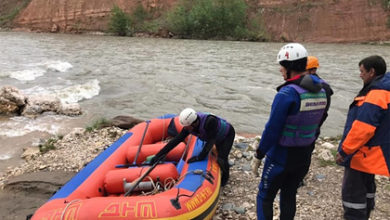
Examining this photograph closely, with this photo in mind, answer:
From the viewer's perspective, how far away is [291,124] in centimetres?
271

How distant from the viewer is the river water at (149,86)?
866 cm

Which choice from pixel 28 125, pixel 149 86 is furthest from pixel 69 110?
pixel 149 86

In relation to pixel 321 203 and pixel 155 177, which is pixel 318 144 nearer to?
pixel 321 203

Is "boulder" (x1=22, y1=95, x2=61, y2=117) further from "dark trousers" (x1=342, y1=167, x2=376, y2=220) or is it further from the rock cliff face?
the rock cliff face

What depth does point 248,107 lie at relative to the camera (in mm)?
10250

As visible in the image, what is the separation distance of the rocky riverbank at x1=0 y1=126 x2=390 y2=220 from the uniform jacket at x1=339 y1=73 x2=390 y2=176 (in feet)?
3.47

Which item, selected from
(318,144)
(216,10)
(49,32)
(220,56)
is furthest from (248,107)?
(49,32)

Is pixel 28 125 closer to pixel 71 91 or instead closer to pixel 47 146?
pixel 47 146

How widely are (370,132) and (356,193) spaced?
2.06 feet

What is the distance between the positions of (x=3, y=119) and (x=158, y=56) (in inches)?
503

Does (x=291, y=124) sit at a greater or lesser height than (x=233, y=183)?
greater

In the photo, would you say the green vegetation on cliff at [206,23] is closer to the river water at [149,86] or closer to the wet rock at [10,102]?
the river water at [149,86]

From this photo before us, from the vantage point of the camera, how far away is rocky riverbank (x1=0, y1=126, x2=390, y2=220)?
391cm

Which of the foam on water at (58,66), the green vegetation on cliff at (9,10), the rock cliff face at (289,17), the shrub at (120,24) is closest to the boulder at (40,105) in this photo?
the foam on water at (58,66)
